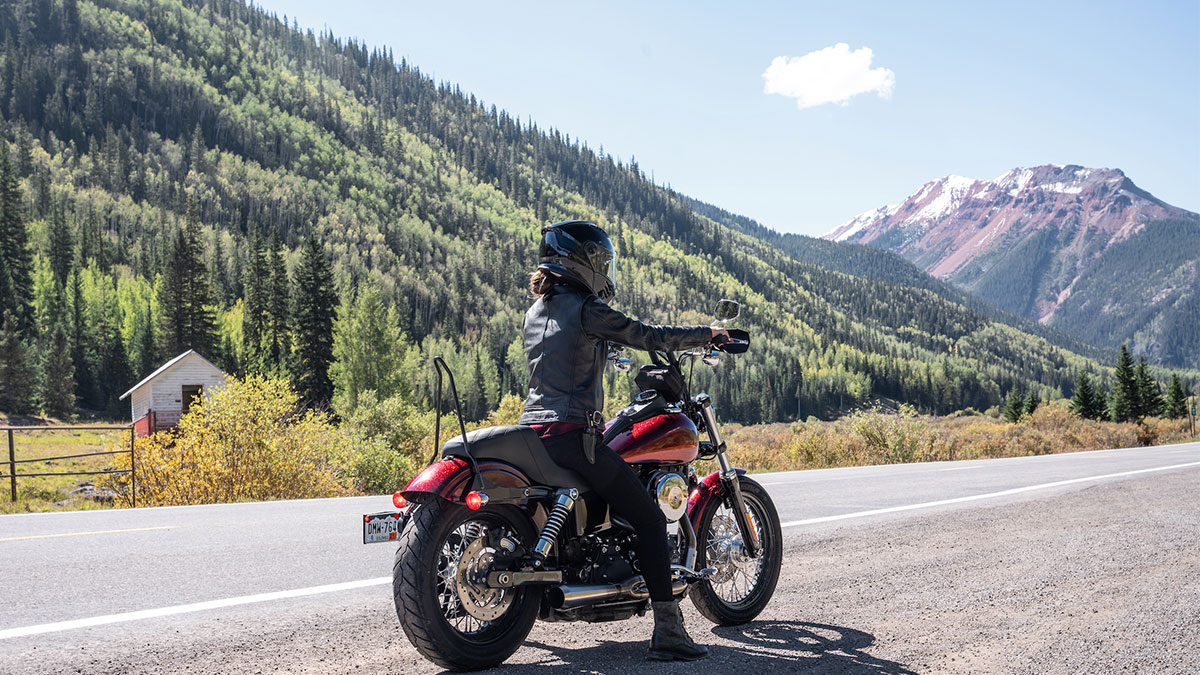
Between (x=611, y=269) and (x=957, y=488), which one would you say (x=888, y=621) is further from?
(x=957, y=488)

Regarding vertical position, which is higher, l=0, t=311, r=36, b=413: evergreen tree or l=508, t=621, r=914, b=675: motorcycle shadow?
l=0, t=311, r=36, b=413: evergreen tree

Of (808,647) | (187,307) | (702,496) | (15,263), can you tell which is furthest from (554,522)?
(15,263)

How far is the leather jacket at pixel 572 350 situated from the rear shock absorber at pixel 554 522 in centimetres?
36

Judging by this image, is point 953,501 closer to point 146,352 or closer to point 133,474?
point 133,474

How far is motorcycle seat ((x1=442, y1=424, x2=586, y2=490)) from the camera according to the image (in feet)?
13.0

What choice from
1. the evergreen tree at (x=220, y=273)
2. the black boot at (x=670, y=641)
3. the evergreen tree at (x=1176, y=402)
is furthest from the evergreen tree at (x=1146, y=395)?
→ the evergreen tree at (x=220, y=273)

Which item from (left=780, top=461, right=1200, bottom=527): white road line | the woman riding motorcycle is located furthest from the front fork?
(left=780, top=461, right=1200, bottom=527): white road line

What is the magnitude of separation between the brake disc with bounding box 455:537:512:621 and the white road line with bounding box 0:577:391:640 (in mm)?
2006

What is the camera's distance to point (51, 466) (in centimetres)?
4334

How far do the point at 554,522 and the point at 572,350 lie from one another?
835 mm

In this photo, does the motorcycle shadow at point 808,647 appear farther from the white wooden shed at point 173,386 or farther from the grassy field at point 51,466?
the white wooden shed at point 173,386

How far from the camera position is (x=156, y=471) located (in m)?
16.4

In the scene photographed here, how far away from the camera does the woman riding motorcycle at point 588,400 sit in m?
4.08

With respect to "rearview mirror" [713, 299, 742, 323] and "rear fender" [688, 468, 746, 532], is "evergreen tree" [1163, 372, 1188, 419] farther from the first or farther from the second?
"rearview mirror" [713, 299, 742, 323]
